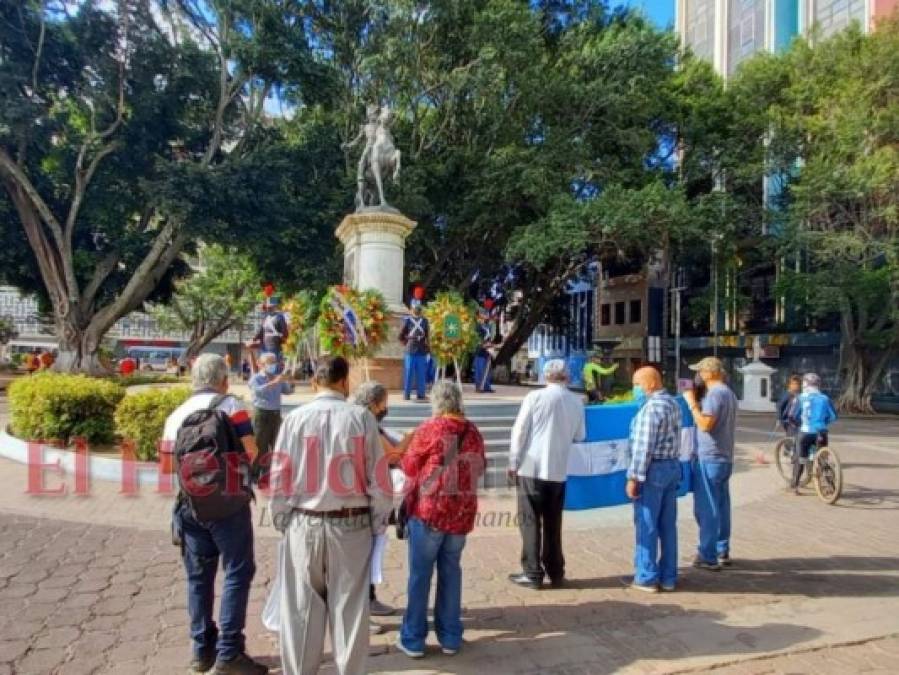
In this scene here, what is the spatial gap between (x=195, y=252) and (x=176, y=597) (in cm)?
2398

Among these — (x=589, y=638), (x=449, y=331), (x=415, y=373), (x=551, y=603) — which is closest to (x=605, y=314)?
(x=449, y=331)

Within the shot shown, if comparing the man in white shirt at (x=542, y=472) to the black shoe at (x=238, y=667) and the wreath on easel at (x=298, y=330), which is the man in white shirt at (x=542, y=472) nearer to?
the black shoe at (x=238, y=667)

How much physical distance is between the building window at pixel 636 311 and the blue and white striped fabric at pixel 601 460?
41.1m

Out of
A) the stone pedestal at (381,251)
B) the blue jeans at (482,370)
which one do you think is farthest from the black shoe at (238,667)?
the blue jeans at (482,370)

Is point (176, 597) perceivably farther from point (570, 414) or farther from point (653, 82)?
point (653, 82)

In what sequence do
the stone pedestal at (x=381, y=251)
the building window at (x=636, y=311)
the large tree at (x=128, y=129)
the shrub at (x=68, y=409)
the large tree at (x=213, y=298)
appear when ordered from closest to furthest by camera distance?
the shrub at (x=68, y=409)
the stone pedestal at (x=381, y=251)
the large tree at (x=128, y=129)
the large tree at (x=213, y=298)
the building window at (x=636, y=311)

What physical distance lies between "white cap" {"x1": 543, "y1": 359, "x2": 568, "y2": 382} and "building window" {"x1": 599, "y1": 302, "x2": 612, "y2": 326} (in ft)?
156

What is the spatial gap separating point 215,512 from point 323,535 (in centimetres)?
71

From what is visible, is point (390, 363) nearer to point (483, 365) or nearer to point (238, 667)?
point (483, 365)

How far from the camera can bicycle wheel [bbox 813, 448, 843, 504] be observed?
915 cm

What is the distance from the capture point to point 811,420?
968cm

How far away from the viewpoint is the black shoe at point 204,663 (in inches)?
159

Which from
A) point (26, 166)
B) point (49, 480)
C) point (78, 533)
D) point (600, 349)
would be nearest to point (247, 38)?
point (26, 166)

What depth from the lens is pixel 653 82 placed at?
85.7 ft
